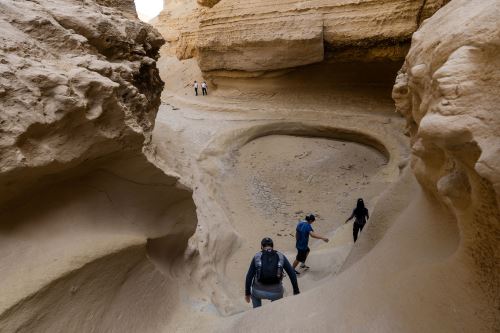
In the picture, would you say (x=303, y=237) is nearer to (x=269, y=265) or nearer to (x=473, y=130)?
(x=269, y=265)

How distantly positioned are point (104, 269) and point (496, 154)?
7.37 ft

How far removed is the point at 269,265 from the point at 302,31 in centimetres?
718

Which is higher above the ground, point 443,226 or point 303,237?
point 443,226

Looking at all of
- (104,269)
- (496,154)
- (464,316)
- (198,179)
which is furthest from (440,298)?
(198,179)

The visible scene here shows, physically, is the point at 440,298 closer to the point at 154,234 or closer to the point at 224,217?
the point at 154,234

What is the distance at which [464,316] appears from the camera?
1.74 meters

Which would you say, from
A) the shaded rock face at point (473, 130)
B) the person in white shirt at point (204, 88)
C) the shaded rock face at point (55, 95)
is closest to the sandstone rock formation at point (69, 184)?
the shaded rock face at point (55, 95)

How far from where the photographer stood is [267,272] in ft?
10.1

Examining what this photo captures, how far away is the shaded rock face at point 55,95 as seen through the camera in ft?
6.49

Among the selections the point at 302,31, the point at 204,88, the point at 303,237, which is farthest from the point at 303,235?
the point at 204,88

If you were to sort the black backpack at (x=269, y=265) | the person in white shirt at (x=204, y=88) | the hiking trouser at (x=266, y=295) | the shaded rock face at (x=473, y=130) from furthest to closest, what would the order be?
the person in white shirt at (x=204, y=88), the hiking trouser at (x=266, y=295), the black backpack at (x=269, y=265), the shaded rock face at (x=473, y=130)

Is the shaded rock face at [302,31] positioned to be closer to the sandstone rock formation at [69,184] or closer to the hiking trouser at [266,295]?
the sandstone rock formation at [69,184]

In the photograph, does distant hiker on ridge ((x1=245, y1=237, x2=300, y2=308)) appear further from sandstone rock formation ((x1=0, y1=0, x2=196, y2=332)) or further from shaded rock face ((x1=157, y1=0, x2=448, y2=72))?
shaded rock face ((x1=157, y1=0, x2=448, y2=72))

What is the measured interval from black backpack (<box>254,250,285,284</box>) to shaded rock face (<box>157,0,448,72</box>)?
6.83 meters
